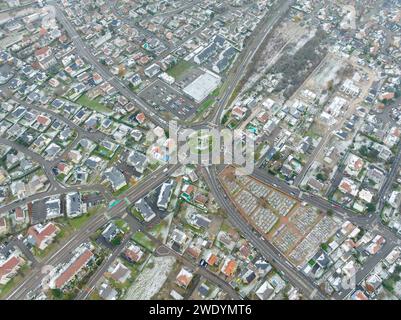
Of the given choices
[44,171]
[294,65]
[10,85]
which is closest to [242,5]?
[294,65]

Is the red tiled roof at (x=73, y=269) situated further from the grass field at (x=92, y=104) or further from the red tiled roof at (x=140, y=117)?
the grass field at (x=92, y=104)

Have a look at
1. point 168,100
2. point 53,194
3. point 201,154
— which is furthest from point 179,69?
point 53,194

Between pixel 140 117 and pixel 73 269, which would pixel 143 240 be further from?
pixel 140 117

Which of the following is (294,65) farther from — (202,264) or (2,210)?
(2,210)

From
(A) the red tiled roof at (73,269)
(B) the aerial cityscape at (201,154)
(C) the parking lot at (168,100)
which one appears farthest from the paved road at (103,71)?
(A) the red tiled roof at (73,269)

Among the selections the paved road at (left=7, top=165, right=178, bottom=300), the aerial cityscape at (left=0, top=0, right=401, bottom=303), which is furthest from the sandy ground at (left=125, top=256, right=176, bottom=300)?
the paved road at (left=7, top=165, right=178, bottom=300)

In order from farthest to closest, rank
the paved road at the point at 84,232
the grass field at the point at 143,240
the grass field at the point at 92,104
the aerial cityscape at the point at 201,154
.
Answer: the grass field at the point at 92,104
the grass field at the point at 143,240
the aerial cityscape at the point at 201,154
the paved road at the point at 84,232

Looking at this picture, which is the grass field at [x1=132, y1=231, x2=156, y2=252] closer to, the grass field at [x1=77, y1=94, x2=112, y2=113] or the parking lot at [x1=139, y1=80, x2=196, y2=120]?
the parking lot at [x1=139, y1=80, x2=196, y2=120]
